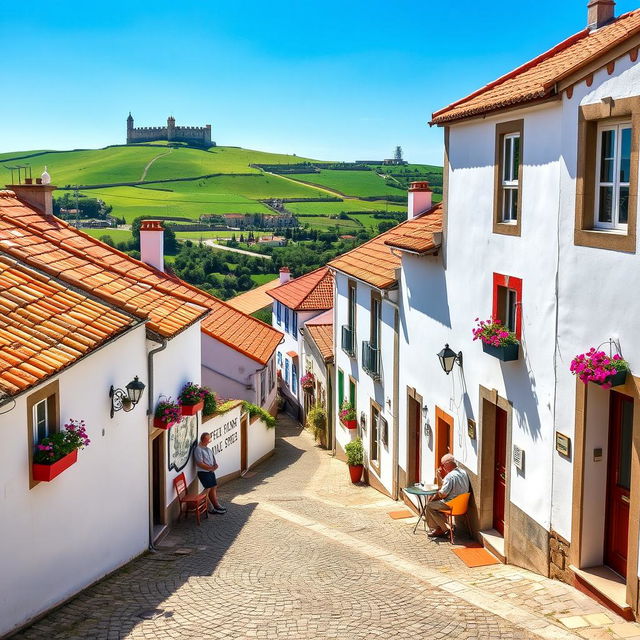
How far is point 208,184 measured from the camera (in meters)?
156

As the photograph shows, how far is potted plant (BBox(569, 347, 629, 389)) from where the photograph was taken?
7.62 m

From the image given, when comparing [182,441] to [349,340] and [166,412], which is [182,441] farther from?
[349,340]

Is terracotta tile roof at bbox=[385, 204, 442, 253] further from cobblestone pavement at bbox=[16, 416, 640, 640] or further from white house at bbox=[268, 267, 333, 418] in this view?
white house at bbox=[268, 267, 333, 418]

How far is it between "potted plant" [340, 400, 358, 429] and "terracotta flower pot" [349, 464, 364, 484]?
1498 mm

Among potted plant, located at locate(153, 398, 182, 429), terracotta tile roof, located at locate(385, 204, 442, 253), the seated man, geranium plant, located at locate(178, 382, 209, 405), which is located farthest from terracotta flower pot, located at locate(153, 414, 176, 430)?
terracotta tile roof, located at locate(385, 204, 442, 253)

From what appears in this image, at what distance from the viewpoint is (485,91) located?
12461 mm

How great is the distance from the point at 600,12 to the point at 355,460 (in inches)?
451

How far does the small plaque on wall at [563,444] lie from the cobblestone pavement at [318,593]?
4.88 ft

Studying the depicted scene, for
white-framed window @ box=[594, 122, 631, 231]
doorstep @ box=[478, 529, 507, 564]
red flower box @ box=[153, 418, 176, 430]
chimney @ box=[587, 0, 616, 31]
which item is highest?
chimney @ box=[587, 0, 616, 31]

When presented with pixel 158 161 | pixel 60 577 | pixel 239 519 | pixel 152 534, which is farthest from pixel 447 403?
pixel 158 161

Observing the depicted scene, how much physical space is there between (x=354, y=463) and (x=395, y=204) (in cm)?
12426

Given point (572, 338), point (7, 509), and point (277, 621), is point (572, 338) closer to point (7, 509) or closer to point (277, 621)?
point (277, 621)

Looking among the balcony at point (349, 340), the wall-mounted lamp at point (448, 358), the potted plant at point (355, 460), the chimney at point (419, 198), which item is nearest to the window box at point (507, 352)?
the wall-mounted lamp at point (448, 358)

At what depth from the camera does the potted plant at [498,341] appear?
32.9 ft
